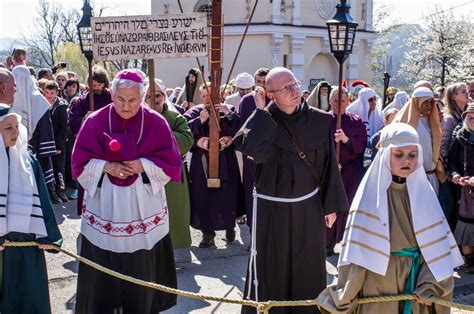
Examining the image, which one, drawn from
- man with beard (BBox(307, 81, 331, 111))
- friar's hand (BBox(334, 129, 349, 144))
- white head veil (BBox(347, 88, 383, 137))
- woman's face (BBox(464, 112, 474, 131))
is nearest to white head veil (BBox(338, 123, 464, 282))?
friar's hand (BBox(334, 129, 349, 144))

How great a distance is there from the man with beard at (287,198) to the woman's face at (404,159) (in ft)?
3.91

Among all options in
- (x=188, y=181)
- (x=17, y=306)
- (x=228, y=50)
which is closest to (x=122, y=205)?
(x=17, y=306)

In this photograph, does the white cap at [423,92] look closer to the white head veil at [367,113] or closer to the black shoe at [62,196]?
the white head veil at [367,113]

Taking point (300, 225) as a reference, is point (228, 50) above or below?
above

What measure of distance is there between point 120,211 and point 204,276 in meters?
2.37

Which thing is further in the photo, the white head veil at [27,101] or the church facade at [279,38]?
the church facade at [279,38]

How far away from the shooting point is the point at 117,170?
4.83 metres

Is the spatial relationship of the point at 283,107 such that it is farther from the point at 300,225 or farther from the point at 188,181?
the point at 188,181

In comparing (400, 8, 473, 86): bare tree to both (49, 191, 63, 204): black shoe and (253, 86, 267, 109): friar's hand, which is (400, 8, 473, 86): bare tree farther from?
(253, 86, 267, 109): friar's hand

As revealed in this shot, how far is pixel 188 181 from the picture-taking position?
8008 millimetres

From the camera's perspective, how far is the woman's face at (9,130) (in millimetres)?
4785

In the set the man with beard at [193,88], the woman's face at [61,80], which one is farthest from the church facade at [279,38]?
the man with beard at [193,88]

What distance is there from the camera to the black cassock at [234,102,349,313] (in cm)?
505

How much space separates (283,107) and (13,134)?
6.55 ft
